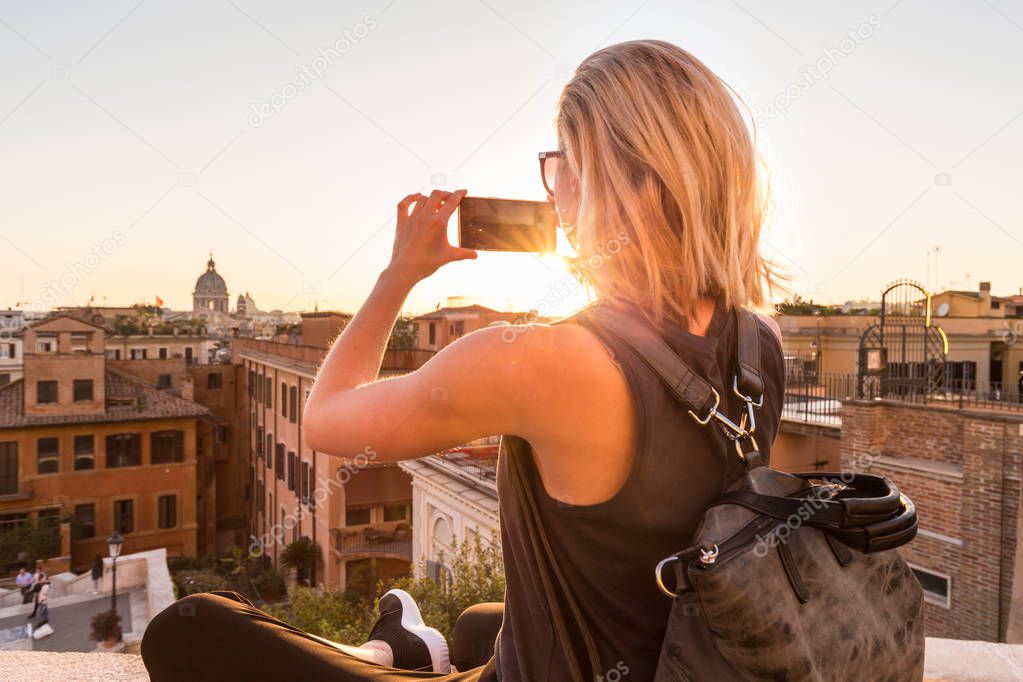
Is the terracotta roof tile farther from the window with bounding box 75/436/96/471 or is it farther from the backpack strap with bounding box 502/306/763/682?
the backpack strap with bounding box 502/306/763/682

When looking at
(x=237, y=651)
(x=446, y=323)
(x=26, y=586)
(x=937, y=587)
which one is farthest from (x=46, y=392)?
(x=237, y=651)

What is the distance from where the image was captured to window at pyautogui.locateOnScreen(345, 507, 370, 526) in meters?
20.0

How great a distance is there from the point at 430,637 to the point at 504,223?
1407mm

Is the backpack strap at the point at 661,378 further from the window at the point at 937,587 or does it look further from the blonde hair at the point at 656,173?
the window at the point at 937,587

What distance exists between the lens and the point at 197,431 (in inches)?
1125

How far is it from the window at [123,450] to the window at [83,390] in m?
1.77

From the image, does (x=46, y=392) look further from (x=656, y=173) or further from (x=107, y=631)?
(x=656, y=173)

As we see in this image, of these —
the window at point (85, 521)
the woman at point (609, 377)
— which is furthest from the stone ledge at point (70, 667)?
the window at point (85, 521)

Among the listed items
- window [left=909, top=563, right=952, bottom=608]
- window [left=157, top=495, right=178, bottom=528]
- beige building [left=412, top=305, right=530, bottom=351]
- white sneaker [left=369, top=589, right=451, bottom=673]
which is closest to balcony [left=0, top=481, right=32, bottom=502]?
window [left=157, top=495, right=178, bottom=528]

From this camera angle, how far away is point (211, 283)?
104m

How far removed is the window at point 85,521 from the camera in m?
24.1

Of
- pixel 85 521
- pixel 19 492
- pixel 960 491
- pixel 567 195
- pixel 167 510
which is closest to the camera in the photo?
pixel 567 195

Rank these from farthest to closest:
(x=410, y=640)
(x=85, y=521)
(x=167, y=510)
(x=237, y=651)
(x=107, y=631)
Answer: (x=167, y=510) → (x=85, y=521) → (x=107, y=631) → (x=410, y=640) → (x=237, y=651)

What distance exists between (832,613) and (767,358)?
52 cm
